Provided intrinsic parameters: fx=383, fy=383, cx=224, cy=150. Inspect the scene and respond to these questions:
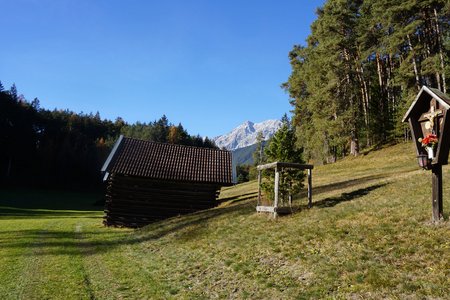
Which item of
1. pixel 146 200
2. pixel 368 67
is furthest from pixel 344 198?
pixel 368 67

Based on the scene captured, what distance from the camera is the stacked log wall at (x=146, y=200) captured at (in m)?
23.7

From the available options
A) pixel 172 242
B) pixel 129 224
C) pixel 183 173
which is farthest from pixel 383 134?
pixel 172 242

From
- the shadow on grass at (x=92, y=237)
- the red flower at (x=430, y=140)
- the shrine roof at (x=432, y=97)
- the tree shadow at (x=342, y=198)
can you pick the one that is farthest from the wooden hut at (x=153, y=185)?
the red flower at (x=430, y=140)

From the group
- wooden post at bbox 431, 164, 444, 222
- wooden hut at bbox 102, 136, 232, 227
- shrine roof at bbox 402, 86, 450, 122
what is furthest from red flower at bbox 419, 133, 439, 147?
wooden hut at bbox 102, 136, 232, 227

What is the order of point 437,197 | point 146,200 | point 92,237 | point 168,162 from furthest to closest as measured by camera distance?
point 168,162 → point 146,200 → point 92,237 → point 437,197

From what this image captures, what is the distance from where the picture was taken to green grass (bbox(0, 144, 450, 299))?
A: 7570 mm

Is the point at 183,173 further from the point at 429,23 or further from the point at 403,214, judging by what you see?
the point at 429,23

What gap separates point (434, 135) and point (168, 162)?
18.2 m

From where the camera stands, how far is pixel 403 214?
1118 cm

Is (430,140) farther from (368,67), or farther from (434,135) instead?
(368,67)

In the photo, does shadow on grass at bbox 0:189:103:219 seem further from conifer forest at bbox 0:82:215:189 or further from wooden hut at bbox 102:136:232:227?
wooden hut at bbox 102:136:232:227

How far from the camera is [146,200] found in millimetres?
24016

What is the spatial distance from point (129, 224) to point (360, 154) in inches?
1110

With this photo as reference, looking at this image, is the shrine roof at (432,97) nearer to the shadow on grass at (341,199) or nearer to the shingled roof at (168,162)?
the shadow on grass at (341,199)
